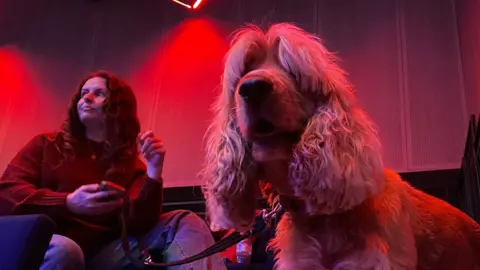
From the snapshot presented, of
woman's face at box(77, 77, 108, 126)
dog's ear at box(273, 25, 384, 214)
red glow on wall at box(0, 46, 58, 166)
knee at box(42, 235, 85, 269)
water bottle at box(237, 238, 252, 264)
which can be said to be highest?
red glow on wall at box(0, 46, 58, 166)

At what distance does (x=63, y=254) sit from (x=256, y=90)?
2.81 ft

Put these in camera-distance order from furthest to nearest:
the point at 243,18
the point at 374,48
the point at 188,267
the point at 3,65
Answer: the point at 3,65, the point at 243,18, the point at 374,48, the point at 188,267

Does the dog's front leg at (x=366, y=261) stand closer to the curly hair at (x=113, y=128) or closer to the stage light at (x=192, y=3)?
the curly hair at (x=113, y=128)

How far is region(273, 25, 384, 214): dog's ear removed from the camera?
1239 millimetres

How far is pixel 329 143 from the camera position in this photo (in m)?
1.29

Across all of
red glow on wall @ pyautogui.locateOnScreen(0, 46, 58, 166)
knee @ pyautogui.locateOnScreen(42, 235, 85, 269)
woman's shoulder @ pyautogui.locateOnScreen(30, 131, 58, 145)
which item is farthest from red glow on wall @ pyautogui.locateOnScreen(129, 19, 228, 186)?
knee @ pyautogui.locateOnScreen(42, 235, 85, 269)

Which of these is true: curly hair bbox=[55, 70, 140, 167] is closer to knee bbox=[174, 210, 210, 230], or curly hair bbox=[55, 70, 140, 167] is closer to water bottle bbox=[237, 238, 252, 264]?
knee bbox=[174, 210, 210, 230]

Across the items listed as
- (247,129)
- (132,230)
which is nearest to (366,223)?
(247,129)

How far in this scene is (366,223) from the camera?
1.29 m

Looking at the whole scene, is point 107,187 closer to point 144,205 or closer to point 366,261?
point 144,205

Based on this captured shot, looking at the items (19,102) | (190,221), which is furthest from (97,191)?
(19,102)

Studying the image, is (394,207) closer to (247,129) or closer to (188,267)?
(247,129)

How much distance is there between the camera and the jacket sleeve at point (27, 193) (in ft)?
6.10

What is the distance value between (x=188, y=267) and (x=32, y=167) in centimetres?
Result: 72
